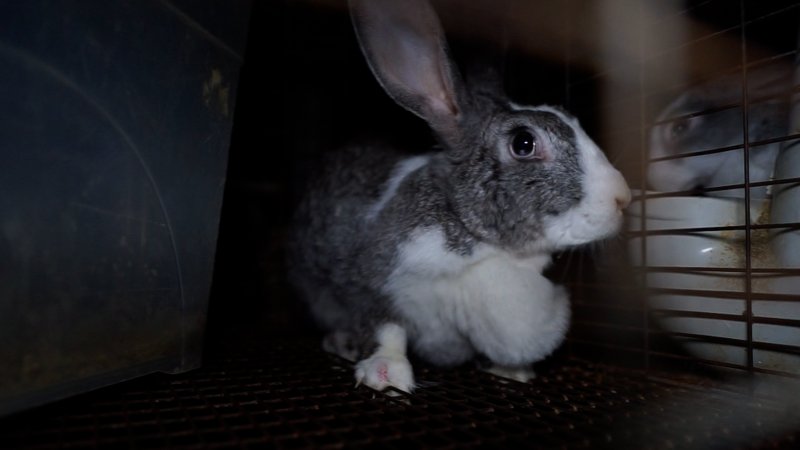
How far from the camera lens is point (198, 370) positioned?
1.33m

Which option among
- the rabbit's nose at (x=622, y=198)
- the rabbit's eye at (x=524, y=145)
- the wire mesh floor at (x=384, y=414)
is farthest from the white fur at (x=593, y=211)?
the wire mesh floor at (x=384, y=414)

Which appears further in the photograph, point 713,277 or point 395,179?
point 395,179

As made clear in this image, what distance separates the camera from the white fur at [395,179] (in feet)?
5.13

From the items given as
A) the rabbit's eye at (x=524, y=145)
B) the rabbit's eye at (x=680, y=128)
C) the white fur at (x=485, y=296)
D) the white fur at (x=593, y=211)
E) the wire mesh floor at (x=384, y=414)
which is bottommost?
the wire mesh floor at (x=384, y=414)

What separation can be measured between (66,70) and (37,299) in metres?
0.37

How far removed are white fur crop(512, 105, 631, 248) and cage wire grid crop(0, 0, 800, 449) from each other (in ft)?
0.72

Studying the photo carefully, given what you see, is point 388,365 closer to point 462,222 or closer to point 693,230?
point 462,222

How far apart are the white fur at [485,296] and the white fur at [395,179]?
18 centimetres

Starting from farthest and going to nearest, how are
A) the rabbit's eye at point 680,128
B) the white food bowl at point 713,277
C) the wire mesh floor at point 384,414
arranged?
the rabbit's eye at point 680,128, the white food bowl at point 713,277, the wire mesh floor at point 384,414

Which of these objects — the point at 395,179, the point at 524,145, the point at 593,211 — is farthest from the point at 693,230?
the point at 395,179

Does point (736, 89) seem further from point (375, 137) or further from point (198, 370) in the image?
point (198, 370)

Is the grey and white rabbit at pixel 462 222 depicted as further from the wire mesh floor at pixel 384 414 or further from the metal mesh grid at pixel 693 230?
the metal mesh grid at pixel 693 230

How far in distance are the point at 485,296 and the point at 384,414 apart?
1.39ft

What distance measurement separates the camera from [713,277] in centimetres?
135
